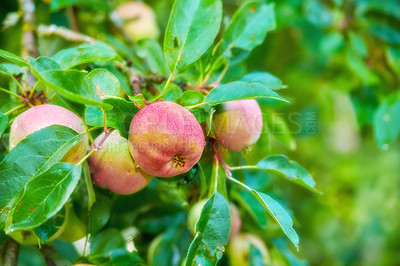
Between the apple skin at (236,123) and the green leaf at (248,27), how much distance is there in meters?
0.22

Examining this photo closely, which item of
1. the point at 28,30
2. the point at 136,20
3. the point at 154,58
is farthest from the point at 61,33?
the point at 136,20

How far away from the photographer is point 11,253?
3.08ft

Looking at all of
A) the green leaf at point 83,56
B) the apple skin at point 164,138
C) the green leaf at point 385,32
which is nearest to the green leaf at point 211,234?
the apple skin at point 164,138

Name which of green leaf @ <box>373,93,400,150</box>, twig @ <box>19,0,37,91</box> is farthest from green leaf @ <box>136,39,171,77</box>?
green leaf @ <box>373,93,400,150</box>

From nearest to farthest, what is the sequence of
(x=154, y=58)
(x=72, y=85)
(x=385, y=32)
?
(x=72, y=85) < (x=154, y=58) < (x=385, y=32)

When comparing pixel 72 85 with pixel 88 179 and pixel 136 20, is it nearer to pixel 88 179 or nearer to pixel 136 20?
pixel 88 179

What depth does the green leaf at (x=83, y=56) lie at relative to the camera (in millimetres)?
850

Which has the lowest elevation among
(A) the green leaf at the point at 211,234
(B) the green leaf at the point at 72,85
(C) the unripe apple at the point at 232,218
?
(C) the unripe apple at the point at 232,218

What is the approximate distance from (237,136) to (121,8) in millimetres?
1055

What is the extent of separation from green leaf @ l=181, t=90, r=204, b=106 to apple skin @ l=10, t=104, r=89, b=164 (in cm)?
20

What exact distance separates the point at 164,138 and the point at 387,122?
102cm

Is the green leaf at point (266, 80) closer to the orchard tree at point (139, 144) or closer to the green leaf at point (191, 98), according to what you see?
the orchard tree at point (139, 144)

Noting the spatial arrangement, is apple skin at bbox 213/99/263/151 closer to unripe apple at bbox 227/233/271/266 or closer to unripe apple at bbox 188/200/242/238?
unripe apple at bbox 188/200/242/238

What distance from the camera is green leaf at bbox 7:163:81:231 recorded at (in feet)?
2.13
